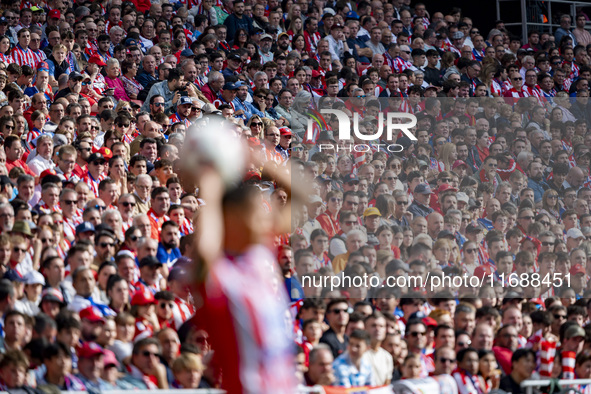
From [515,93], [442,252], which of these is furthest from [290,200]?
[515,93]

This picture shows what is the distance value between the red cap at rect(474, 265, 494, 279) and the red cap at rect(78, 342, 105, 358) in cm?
376

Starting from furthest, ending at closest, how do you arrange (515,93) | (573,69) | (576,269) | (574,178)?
(573,69)
(515,93)
(574,178)
(576,269)

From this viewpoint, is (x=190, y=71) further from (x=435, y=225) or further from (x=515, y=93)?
(x=515, y=93)

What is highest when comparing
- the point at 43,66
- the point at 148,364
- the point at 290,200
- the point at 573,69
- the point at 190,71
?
the point at 573,69

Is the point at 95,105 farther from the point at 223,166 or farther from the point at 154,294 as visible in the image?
the point at 223,166

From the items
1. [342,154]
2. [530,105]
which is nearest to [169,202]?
[342,154]

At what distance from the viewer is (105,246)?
601cm

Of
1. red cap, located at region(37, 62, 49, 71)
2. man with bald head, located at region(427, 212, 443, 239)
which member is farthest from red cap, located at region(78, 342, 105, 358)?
red cap, located at region(37, 62, 49, 71)

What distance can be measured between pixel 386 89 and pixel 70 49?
12.6 feet

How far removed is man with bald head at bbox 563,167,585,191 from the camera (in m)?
10.3

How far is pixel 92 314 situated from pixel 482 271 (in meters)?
3.68

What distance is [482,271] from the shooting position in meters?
7.73

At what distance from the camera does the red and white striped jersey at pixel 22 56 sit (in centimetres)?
905

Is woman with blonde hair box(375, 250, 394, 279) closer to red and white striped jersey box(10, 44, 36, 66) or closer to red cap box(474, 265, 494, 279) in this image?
red cap box(474, 265, 494, 279)
